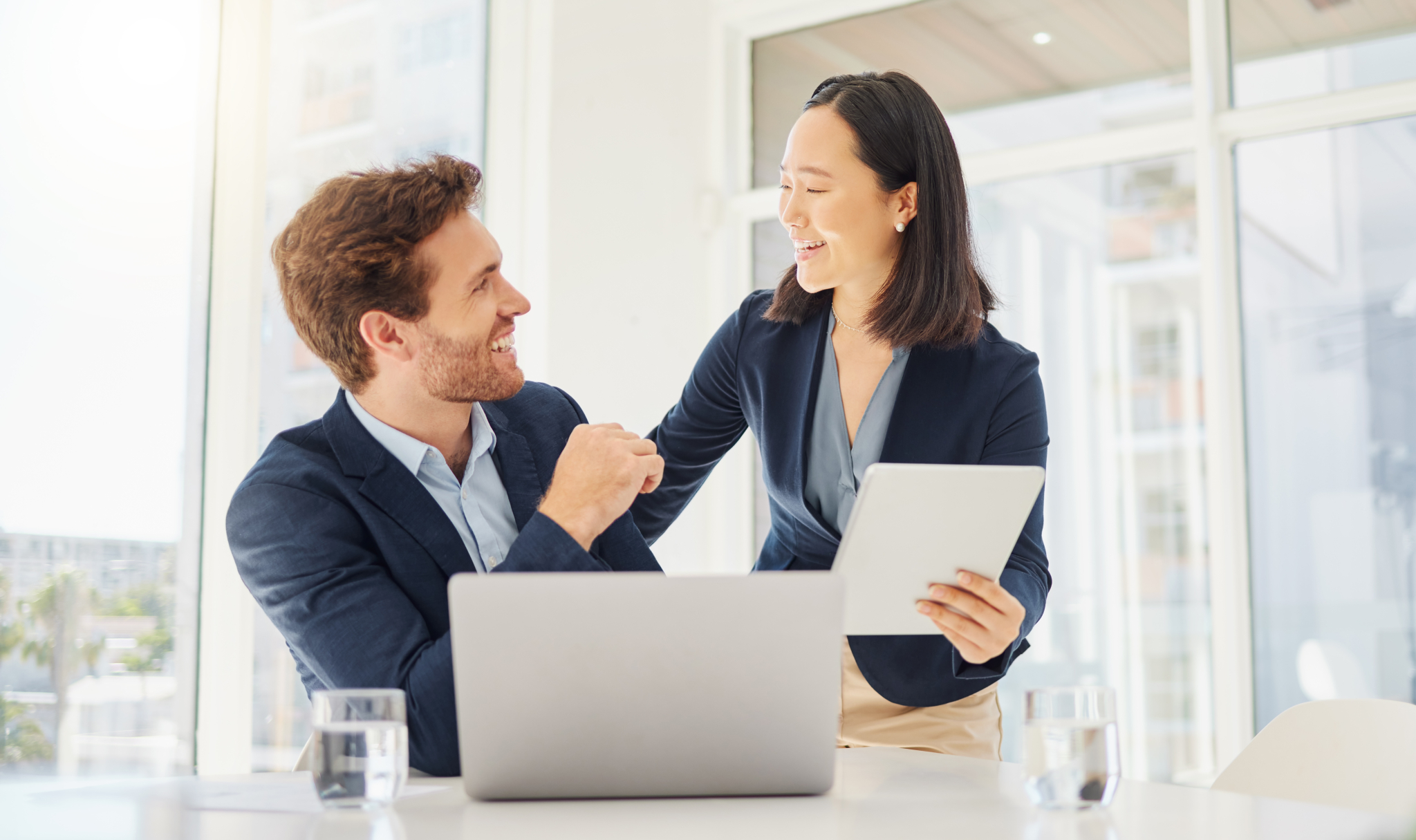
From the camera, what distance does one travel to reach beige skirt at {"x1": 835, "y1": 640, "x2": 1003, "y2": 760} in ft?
5.88

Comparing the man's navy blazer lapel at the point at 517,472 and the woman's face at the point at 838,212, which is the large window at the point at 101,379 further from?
the woman's face at the point at 838,212

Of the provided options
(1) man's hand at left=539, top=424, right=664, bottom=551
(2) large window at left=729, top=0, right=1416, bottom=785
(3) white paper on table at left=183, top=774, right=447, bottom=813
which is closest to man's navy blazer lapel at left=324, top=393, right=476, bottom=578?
(1) man's hand at left=539, top=424, right=664, bottom=551

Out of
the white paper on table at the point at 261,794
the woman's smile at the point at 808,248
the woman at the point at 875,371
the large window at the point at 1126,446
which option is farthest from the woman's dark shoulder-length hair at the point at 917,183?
the large window at the point at 1126,446

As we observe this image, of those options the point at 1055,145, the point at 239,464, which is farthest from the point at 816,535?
the point at 1055,145

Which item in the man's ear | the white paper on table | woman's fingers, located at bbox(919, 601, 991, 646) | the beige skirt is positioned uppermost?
the man's ear

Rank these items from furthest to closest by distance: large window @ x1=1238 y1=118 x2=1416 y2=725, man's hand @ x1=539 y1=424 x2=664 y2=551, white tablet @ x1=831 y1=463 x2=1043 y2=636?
large window @ x1=1238 y1=118 x2=1416 y2=725 → man's hand @ x1=539 y1=424 x2=664 y2=551 → white tablet @ x1=831 y1=463 x2=1043 y2=636

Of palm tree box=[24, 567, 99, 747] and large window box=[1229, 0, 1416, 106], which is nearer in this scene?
palm tree box=[24, 567, 99, 747]

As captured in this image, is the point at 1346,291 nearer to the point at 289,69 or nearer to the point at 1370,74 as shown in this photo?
the point at 1370,74

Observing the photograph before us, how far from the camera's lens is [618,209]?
4172 mm

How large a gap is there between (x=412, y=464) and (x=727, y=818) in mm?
860

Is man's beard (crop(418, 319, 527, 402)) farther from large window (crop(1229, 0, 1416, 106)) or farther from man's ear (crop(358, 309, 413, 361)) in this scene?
large window (crop(1229, 0, 1416, 106))

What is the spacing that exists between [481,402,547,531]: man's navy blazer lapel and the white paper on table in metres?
0.57

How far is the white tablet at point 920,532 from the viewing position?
123 cm

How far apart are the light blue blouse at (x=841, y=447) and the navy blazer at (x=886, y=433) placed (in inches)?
0.8
